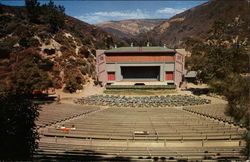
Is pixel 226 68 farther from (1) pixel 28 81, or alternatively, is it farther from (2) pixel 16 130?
(1) pixel 28 81

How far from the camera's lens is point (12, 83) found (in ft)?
93.9

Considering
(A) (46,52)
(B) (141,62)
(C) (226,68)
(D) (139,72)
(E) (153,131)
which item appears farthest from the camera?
(A) (46,52)

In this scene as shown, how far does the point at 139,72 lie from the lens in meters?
52.9

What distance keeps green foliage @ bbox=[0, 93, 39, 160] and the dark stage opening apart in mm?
44801

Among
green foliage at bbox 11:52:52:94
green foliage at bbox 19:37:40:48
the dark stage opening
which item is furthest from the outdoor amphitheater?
green foliage at bbox 19:37:40:48

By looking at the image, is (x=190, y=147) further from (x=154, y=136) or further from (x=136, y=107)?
(x=136, y=107)

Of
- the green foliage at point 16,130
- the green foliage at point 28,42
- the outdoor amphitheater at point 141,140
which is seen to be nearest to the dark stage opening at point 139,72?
the green foliage at point 28,42

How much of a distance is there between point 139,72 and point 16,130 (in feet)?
154

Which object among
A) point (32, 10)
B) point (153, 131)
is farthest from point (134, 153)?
point (32, 10)

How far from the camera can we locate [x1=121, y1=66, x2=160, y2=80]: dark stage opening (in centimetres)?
5225

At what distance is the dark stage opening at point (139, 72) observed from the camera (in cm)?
5225

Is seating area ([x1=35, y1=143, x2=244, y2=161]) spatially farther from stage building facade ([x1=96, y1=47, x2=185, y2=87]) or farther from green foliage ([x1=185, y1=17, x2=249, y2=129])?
stage building facade ([x1=96, y1=47, x2=185, y2=87])

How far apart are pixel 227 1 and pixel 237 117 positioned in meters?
181

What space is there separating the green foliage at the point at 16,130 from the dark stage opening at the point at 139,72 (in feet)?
147
